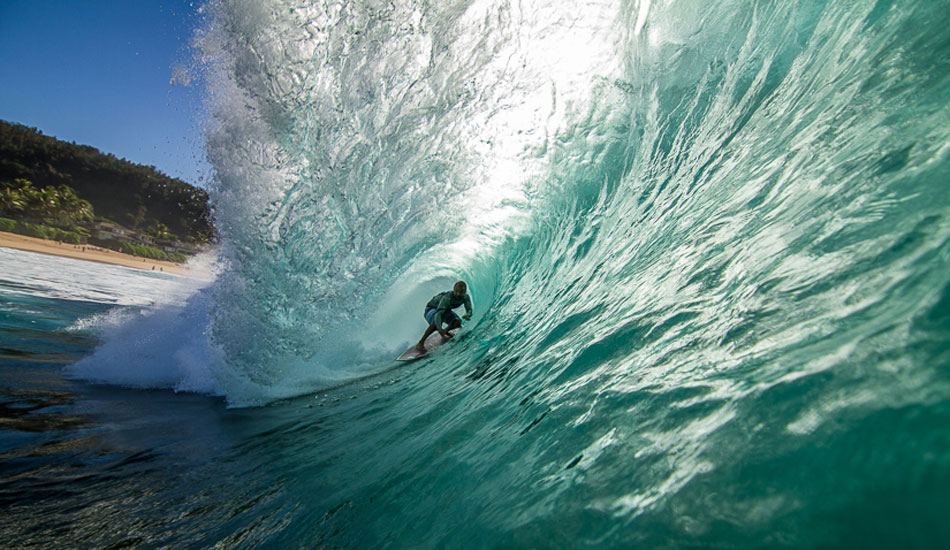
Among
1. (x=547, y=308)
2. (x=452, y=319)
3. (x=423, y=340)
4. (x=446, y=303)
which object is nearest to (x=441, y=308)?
(x=446, y=303)

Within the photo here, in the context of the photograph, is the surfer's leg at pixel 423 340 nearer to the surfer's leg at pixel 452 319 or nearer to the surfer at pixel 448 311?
the surfer at pixel 448 311

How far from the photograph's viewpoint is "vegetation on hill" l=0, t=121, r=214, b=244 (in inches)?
2069

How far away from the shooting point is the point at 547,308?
4.61 m

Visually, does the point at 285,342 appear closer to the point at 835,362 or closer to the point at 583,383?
the point at 583,383

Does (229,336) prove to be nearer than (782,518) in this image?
No

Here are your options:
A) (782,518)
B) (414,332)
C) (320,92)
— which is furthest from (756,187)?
(414,332)

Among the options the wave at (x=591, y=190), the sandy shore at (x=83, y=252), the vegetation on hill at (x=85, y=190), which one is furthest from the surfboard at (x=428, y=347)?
the vegetation on hill at (x=85, y=190)

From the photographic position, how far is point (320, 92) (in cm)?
540

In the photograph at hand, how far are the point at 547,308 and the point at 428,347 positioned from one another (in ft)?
10.1

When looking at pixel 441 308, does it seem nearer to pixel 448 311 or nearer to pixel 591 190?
pixel 448 311

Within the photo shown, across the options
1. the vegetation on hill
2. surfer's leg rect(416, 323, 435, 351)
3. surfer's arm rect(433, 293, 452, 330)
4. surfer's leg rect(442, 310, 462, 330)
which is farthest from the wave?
the vegetation on hill

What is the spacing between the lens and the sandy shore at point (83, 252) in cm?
3977

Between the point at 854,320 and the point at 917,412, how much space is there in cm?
41

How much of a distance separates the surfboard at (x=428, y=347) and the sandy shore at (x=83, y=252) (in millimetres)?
45667
